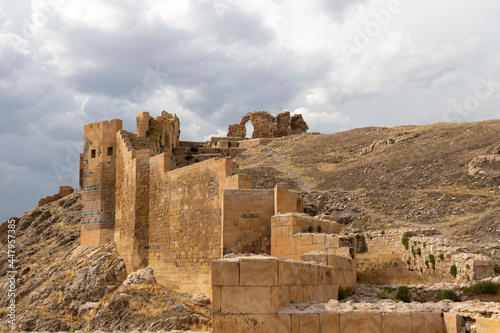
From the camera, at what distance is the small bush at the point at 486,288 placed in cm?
1225

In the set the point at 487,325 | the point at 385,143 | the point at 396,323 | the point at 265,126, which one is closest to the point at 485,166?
the point at 385,143

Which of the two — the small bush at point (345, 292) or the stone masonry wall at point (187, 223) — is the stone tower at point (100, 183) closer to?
the stone masonry wall at point (187, 223)


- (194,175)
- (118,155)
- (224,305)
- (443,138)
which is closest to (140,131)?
(118,155)

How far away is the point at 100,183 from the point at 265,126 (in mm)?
38264

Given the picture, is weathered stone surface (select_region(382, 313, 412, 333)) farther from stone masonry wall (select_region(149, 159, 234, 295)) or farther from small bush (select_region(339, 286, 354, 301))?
stone masonry wall (select_region(149, 159, 234, 295))

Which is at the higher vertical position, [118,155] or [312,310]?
[118,155]

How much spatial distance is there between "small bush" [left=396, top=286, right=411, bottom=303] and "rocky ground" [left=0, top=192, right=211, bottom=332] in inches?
207

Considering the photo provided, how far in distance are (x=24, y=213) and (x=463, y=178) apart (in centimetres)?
2777

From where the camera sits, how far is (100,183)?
21234 millimetres

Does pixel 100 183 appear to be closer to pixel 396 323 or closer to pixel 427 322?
pixel 396 323

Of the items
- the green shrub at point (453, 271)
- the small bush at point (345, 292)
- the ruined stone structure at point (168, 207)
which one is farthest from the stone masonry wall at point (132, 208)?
the green shrub at point (453, 271)

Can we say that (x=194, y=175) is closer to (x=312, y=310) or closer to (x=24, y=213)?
(x=312, y=310)

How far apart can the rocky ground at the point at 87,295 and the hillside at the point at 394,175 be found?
1243 centimetres

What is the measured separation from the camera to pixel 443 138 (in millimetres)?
40875
